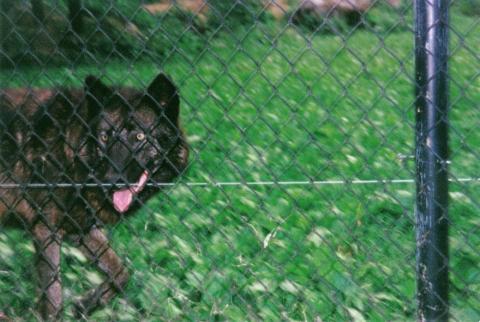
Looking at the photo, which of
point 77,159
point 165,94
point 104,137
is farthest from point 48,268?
point 165,94

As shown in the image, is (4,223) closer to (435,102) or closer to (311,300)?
(311,300)

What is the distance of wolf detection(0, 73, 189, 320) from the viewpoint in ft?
11.3

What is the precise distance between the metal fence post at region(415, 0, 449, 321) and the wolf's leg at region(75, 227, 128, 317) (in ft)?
5.18

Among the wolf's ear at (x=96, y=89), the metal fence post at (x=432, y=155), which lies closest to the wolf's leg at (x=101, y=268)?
the wolf's ear at (x=96, y=89)

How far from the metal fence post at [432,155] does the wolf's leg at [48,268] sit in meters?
1.73

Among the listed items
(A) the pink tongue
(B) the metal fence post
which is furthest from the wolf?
(B) the metal fence post

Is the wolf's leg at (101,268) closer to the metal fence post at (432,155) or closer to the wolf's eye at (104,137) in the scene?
the wolf's eye at (104,137)

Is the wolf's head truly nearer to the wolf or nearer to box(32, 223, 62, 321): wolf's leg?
the wolf

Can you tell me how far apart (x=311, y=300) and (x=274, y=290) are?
18 centimetres

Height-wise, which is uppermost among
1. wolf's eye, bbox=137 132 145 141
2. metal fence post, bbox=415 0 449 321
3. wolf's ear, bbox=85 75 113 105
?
metal fence post, bbox=415 0 449 321

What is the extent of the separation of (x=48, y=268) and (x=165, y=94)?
1034 millimetres

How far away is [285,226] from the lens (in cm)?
364

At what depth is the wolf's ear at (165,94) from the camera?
11.4ft

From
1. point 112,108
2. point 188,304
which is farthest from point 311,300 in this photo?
point 112,108
